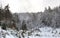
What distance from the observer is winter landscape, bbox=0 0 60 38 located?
4.37m

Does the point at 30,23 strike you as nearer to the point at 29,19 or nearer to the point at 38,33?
the point at 29,19

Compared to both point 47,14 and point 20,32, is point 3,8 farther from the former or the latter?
point 47,14

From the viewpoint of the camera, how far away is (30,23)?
4.48m

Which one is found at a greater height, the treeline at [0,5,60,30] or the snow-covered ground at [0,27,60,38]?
the treeline at [0,5,60,30]

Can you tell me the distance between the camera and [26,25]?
4.46 m

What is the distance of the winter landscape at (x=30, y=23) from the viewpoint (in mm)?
4367

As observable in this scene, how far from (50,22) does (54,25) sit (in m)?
0.12

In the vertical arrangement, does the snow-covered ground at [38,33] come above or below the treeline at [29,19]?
below

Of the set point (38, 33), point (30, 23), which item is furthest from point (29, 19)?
point (38, 33)

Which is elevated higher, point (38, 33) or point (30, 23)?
point (30, 23)

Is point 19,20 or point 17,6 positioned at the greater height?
point 17,6

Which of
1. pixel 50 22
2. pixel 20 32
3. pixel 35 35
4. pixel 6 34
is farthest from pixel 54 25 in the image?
pixel 6 34

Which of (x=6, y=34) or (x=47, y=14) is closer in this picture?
(x=6, y=34)

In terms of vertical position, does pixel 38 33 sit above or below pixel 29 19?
below
